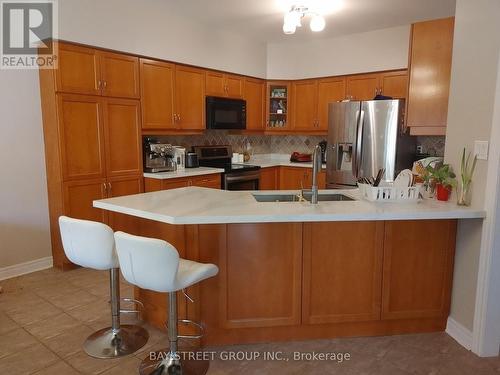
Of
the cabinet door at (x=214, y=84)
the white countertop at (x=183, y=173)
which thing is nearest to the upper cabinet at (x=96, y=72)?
the white countertop at (x=183, y=173)

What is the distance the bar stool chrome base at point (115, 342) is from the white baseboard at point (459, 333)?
199cm

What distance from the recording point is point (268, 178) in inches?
207

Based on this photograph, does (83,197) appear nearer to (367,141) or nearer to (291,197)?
(291,197)

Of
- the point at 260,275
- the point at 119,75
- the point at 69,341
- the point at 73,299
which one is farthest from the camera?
the point at 119,75

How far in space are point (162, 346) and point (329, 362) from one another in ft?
3.34

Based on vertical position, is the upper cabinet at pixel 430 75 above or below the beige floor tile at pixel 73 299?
above

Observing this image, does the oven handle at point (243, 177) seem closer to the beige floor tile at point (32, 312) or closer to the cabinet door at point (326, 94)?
the cabinet door at point (326, 94)

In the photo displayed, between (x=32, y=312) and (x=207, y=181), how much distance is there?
7.23ft

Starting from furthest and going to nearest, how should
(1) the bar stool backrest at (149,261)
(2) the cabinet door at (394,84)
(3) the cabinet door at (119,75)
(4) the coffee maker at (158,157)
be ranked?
(2) the cabinet door at (394,84), (4) the coffee maker at (158,157), (3) the cabinet door at (119,75), (1) the bar stool backrest at (149,261)

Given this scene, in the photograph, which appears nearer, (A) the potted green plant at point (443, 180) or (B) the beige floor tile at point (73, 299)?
(A) the potted green plant at point (443, 180)

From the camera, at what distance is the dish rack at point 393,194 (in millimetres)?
2387

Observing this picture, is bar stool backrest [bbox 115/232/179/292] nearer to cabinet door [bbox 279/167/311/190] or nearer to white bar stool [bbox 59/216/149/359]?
white bar stool [bbox 59/216/149/359]

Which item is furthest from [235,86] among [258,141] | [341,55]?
[341,55]

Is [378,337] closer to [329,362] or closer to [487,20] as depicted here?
[329,362]
